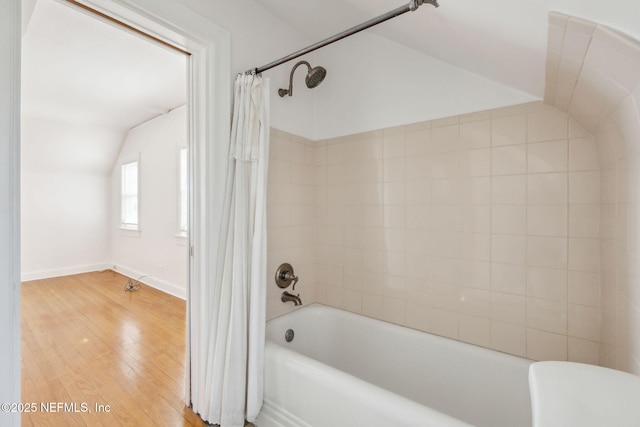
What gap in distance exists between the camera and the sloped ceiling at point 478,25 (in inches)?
26.4

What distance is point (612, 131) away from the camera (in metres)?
1.00

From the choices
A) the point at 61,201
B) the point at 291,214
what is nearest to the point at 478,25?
the point at 291,214

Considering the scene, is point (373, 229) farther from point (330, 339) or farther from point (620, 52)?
point (620, 52)

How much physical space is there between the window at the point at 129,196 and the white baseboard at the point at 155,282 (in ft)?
2.49

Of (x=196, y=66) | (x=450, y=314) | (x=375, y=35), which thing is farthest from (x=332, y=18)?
(x=450, y=314)

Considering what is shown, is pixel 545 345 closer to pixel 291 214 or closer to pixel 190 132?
pixel 291 214

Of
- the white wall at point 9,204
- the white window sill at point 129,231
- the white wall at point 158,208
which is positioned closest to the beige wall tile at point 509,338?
the white wall at point 9,204

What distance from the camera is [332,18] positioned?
1.79m

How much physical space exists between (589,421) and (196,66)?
1964 millimetres

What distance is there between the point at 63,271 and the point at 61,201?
124cm

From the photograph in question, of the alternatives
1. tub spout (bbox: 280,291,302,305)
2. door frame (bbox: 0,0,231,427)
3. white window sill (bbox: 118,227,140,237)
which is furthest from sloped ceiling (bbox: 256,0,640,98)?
white window sill (bbox: 118,227,140,237)

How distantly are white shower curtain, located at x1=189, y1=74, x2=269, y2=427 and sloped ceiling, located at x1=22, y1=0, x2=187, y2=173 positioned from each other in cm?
70

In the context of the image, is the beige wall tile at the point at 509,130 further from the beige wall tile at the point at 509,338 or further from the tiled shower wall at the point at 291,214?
the tiled shower wall at the point at 291,214

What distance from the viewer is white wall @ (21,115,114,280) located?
433 centimetres
